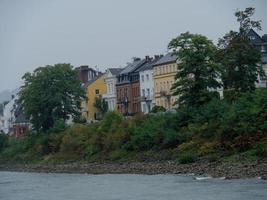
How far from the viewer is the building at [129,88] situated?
150000mm

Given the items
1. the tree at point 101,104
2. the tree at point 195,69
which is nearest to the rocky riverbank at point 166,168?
the tree at point 195,69

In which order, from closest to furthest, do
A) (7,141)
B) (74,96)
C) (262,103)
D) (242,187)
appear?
(242,187)
(262,103)
(74,96)
(7,141)

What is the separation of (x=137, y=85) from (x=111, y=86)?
10.7m

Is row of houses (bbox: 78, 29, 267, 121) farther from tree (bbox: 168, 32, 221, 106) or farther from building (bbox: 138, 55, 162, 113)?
tree (bbox: 168, 32, 221, 106)

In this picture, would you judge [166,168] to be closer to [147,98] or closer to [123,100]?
[147,98]

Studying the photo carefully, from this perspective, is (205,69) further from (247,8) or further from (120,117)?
(120,117)

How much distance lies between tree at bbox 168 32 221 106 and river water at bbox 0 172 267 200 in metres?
16.6

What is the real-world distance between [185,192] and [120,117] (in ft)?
168

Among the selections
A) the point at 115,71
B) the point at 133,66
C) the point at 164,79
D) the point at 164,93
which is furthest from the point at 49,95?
the point at 115,71

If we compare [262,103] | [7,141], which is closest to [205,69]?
[262,103]

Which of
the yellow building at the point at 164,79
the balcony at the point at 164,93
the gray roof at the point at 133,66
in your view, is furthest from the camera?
the gray roof at the point at 133,66

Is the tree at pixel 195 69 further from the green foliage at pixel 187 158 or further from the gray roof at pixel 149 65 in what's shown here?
the gray roof at pixel 149 65

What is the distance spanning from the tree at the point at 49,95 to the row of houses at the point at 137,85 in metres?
12.0

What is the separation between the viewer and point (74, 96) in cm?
12688
